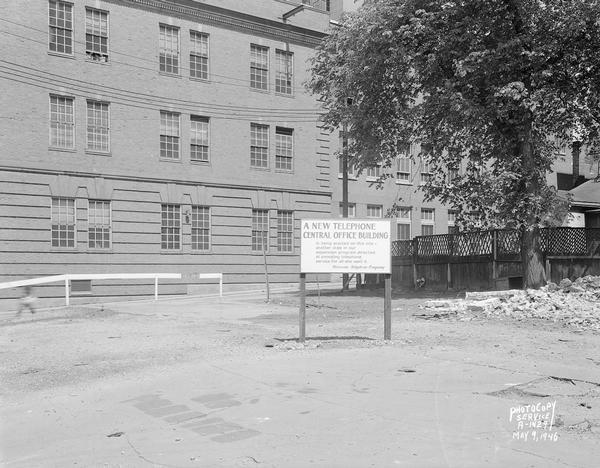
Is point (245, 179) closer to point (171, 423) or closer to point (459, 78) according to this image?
point (459, 78)

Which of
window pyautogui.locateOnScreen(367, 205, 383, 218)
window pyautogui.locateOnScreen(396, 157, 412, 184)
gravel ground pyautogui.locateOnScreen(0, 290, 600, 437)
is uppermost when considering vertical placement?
window pyautogui.locateOnScreen(396, 157, 412, 184)

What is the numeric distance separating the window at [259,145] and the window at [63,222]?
9267 millimetres

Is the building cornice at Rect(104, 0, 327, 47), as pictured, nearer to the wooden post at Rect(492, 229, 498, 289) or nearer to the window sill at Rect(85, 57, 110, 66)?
the window sill at Rect(85, 57, 110, 66)

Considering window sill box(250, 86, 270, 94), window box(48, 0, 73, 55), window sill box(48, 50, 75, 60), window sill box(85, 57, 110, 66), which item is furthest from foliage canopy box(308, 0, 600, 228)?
window box(48, 0, 73, 55)

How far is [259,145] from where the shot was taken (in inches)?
1284

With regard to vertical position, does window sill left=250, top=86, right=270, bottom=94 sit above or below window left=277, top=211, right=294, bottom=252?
above

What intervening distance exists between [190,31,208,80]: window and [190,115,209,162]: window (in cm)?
206

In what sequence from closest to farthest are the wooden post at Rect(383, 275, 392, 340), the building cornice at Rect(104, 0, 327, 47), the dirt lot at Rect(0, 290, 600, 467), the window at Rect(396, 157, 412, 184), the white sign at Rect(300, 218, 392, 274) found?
the dirt lot at Rect(0, 290, 600, 467), the white sign at Rect(300, 218, 392, 274), the wooden post at Rect(383, 275, 392, 340), the building cornice at Rect(104, 0, 327, 47), the window at Rect(396, 157, 412, 184)

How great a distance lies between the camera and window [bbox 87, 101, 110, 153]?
27.8 m

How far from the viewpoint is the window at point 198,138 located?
30.6m

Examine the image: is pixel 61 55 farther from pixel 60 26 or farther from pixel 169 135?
pixel 169 135

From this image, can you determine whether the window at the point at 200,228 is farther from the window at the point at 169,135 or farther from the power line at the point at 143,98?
the power line at the point at 143,98

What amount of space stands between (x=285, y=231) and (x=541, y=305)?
19700 millimetres

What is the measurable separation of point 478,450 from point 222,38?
28.7 m
